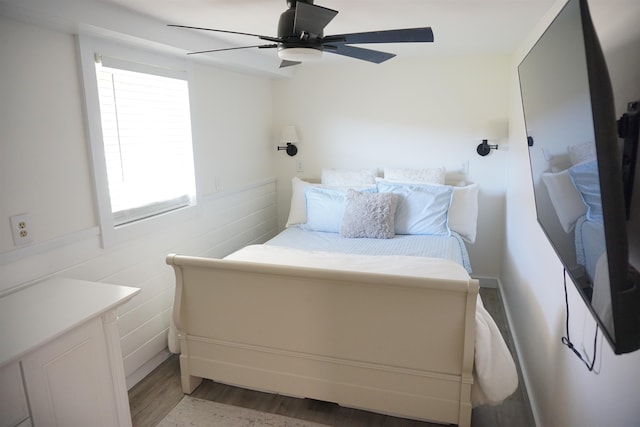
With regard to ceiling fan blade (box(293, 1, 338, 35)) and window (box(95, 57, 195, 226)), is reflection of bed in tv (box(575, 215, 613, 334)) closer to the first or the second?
ceiling fan blade (box(293, 1, 338, 35))

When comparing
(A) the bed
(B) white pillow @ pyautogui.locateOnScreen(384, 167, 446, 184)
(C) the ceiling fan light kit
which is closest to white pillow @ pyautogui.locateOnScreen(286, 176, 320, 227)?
(B) white pillow @ pyautogui.locateOnScreen(384, 167, 446, 184)

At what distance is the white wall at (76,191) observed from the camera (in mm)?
1693

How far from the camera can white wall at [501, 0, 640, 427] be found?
0.97 meters

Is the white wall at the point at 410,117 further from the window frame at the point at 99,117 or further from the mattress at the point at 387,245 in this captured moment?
the window frame at the point at 99,117

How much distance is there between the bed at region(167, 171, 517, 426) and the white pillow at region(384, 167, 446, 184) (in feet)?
4.12

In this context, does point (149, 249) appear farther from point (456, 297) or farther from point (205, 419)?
point (456, 297)

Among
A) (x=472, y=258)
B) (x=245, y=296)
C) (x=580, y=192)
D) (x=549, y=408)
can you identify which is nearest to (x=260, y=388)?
(x=245, y=296)

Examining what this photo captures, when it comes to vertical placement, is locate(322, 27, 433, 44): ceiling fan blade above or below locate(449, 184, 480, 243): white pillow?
above

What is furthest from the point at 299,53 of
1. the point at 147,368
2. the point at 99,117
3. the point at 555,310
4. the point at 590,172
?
the point at 147,368

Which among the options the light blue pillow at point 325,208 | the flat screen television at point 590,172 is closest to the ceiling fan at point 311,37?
the flat screen television at point 590,172

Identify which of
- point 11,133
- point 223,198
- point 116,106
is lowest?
point 223,198

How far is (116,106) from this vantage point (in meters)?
2.21

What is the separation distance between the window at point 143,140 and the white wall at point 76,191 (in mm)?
99

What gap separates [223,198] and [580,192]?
269 centimetres
